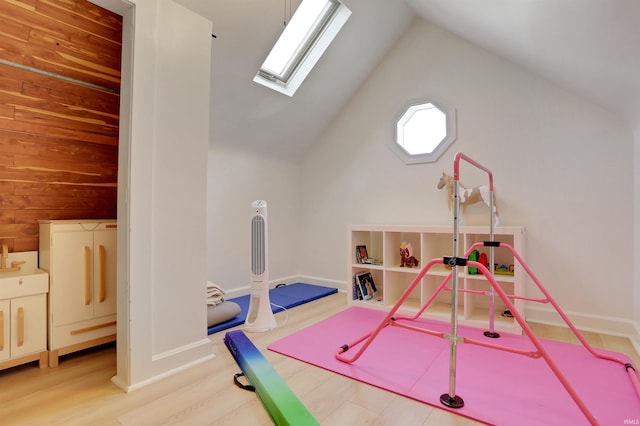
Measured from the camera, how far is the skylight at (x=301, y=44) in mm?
3086

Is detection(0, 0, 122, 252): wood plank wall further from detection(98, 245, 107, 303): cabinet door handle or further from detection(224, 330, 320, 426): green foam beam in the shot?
detection(224, 330, 320, 426): green foam beam

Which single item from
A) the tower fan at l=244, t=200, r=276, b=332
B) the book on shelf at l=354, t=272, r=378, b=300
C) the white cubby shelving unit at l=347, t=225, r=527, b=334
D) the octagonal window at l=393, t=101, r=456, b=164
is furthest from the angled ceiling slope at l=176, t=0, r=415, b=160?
the book on shelf at l=354, t=272, r=378, b=300

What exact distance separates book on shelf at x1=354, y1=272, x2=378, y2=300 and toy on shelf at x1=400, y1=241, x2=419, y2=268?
411mm

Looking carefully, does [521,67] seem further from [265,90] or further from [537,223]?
[265,90]

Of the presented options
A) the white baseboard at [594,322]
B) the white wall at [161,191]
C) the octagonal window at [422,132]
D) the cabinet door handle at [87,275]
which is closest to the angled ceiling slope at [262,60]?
the white wall at [161,191]

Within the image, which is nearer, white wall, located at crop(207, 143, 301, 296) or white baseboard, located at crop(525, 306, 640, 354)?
white baseboard, located at crop(525, 306, 640, 354)

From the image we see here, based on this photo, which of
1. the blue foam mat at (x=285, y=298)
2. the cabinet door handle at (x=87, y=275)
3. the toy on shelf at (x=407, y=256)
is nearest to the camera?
the cabinet door handle at (x=87, y=275)

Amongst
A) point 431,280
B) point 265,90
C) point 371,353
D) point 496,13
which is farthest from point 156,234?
point 496,13

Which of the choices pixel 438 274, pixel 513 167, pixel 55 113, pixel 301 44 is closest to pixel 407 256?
pixel 438 274

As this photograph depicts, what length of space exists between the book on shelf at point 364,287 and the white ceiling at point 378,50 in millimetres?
1776

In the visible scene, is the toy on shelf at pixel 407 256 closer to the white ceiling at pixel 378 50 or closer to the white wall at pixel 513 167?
the white wall at pixel 513 167

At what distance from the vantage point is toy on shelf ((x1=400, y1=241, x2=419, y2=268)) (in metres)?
3.08

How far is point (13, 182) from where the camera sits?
2.08 metres

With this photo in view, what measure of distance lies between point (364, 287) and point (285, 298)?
32.8 inches
